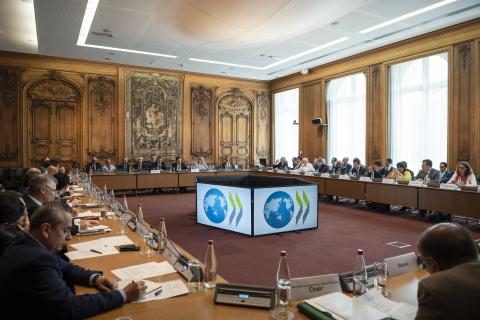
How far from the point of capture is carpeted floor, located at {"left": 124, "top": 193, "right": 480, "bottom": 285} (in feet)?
13.0

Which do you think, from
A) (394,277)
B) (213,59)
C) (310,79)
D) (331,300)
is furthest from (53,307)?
(310,79)

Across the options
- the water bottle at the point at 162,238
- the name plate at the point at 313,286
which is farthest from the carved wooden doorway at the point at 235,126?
the name plate at the point at 313,286

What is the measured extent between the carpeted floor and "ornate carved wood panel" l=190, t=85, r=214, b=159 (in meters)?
5.22

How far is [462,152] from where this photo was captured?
7.70 meters

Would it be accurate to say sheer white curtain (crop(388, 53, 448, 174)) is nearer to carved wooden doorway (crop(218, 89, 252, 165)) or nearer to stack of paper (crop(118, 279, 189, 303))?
carved wooden doorway (crop(218, 89, 252, 165))

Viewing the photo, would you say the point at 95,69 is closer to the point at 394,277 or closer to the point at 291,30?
the point at 291,30

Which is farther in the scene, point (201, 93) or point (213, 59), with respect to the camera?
point (201, 93)

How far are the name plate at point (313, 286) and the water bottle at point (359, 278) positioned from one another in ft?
0.26

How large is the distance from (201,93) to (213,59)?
223cm

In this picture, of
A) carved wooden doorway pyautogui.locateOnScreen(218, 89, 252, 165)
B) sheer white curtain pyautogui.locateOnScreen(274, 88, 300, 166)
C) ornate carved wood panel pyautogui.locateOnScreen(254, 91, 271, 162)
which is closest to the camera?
sheer white curtain pyautogui.locateOnScreen(274, 88, 300, 166)

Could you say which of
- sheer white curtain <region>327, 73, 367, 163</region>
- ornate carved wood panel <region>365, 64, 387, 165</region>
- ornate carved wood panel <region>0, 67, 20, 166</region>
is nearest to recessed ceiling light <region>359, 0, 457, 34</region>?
ornate carved wood panel <region>365, 64, 387, 165</region>

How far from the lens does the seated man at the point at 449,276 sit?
3.60ft

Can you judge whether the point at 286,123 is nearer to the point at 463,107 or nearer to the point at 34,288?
the point at 463,107

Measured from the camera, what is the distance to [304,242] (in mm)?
5016
